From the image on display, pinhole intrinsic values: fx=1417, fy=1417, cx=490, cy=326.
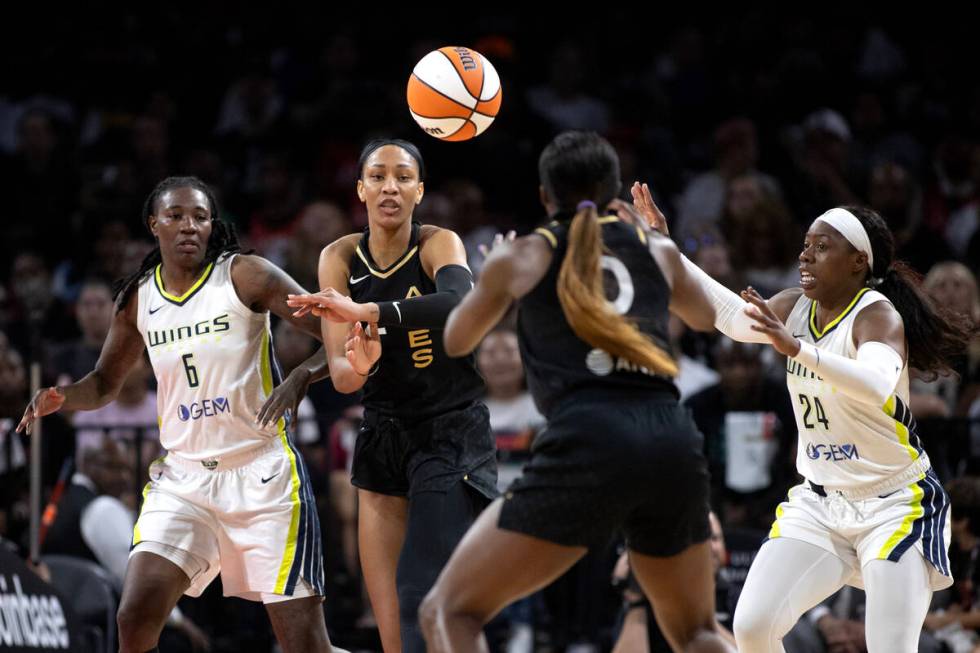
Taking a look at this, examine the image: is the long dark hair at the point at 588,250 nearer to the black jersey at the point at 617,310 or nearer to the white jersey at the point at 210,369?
the black jersey at the point at 617,310

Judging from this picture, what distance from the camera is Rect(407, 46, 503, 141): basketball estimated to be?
6203 mm

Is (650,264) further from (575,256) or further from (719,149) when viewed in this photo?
(719,149)

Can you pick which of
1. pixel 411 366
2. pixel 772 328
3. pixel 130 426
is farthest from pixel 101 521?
pixel 772 328

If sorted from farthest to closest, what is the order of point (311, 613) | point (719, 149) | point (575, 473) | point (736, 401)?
point (719, 149)
point (736, 401)
point (311, 613)
point (575, 473)

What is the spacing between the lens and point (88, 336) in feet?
32.0

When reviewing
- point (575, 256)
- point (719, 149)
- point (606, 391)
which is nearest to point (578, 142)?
point (575, 256)

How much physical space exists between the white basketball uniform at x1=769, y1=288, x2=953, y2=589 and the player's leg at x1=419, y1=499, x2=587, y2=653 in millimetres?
1682

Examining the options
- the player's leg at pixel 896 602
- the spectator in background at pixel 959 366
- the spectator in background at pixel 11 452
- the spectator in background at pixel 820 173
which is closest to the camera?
the player's leg at pixel 896 602

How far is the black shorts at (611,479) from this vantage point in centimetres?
422

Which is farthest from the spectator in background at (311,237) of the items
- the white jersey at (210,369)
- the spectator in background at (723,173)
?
the white jersey at (210,369)

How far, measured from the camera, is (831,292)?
225 inches

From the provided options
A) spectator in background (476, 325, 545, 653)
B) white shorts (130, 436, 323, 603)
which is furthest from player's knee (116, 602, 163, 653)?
spectator in background (476, 325, 545, 653)

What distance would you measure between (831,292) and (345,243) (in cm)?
200

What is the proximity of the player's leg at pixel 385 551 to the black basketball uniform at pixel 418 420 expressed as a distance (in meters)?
0.06
